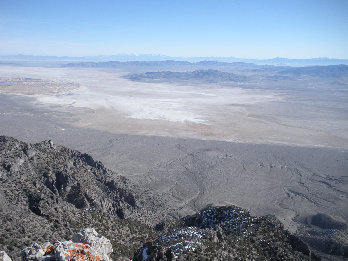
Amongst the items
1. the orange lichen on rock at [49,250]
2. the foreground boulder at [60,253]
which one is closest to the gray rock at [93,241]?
the foreground boulder at [60,253]

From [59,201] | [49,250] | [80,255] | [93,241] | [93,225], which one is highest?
[80,255]

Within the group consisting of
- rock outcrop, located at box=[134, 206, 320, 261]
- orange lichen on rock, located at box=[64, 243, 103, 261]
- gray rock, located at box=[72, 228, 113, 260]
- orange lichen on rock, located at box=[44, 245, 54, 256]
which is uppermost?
orange lichen on rock, located at box=[64, 243, 103, 261]

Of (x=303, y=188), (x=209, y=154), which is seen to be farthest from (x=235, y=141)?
(x=303, y=188)

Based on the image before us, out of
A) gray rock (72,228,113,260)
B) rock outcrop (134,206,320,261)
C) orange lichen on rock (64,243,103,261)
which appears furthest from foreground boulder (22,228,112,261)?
rock outcrop (134,206,320,261)

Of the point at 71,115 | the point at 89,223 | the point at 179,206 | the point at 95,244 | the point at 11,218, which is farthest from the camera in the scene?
the point at 71,115

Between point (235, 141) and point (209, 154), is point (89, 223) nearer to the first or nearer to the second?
point (209, 154)

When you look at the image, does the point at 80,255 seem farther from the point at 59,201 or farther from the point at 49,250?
the point at 59,201

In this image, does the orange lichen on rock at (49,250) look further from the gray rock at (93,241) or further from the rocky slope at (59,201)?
the rocky slope at (59,201)

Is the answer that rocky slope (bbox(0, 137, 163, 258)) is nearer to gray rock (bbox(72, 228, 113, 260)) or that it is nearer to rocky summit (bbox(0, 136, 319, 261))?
rocky summit (bbox(0, 136, 319, 261))

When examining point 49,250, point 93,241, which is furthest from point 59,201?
point 49,250
